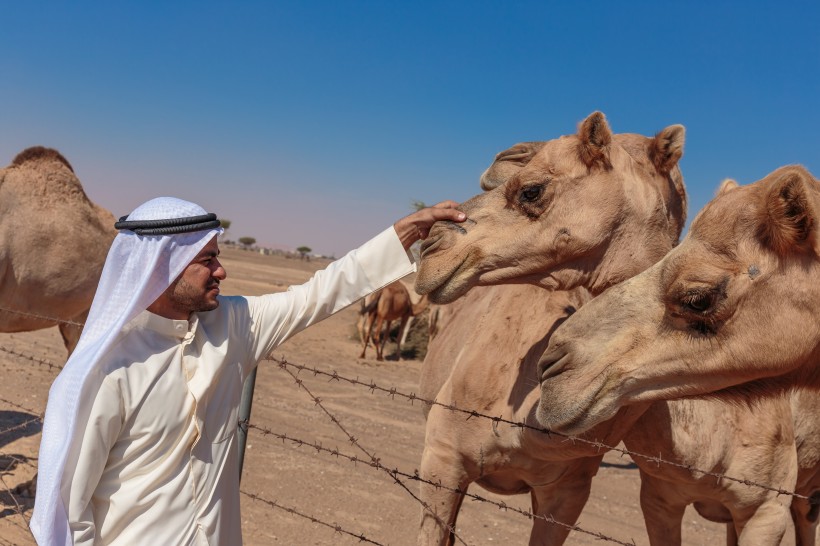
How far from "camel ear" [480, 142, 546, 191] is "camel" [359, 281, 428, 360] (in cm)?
1228

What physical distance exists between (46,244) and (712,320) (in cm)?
558

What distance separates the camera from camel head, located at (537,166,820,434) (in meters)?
2.30

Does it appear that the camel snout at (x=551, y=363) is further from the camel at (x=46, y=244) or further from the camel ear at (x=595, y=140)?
the camel at (x=46, y=244)

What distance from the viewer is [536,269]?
10.3 feet

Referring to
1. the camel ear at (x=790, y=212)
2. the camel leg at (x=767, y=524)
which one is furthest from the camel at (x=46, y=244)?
the camel ear at (x=790, y=212)

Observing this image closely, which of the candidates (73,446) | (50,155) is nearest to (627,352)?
(73,446)

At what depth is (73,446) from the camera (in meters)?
2.01

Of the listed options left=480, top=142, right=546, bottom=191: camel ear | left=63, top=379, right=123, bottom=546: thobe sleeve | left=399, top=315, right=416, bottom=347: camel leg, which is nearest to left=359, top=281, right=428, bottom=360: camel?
left=399, top=315, right=416, bottom=347: camel leg

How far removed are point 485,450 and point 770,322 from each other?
1.55 m

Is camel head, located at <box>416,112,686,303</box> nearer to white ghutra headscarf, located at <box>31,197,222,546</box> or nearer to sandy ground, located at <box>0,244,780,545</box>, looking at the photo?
white ghutra headscarf, located at <box>31,197,222,546</box>

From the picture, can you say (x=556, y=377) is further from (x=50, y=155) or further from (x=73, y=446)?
(x=50, y=155)

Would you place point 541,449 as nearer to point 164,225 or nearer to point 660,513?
point 660,513

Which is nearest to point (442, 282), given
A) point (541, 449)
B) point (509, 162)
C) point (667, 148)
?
point (509, 162)

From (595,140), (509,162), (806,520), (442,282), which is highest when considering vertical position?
(595,140)
